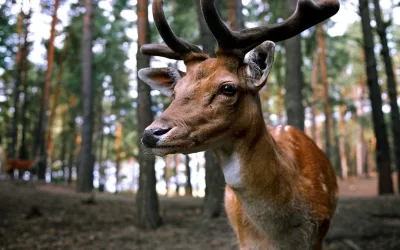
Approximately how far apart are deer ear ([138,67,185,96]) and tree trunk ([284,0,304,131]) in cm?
594

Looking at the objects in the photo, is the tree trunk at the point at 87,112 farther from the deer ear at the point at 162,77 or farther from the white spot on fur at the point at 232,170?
the white spot on fur at the point at 232,170

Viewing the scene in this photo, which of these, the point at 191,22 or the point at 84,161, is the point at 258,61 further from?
the point at 191,22

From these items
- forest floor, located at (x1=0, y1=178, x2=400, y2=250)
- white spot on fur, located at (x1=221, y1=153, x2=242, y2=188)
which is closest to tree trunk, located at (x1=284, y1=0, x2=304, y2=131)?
forest floor, located at (x1=0, y1=178, x2=400, y2=250)

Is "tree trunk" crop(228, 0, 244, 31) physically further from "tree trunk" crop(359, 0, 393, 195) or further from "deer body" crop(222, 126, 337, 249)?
"deer body" crop(222, 126, 337, 249)

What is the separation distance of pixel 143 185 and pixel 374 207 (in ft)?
18.0

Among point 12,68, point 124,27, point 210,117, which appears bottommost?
point 210,117

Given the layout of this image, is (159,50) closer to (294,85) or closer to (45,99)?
(294,85)

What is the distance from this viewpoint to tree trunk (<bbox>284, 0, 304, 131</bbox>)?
9.41m

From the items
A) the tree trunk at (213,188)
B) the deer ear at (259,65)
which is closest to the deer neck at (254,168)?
the deer ear at (259,65)

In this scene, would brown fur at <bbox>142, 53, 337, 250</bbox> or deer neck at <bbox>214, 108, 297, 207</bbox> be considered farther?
deer neck at <bbox>214, 108, 297, 207</bbox>

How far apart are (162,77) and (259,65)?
1061 millimetres

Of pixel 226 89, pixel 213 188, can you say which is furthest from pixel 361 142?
pixel 226 89

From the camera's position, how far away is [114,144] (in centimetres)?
3650

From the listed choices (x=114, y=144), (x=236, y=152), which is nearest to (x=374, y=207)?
(x=236, y=152)
